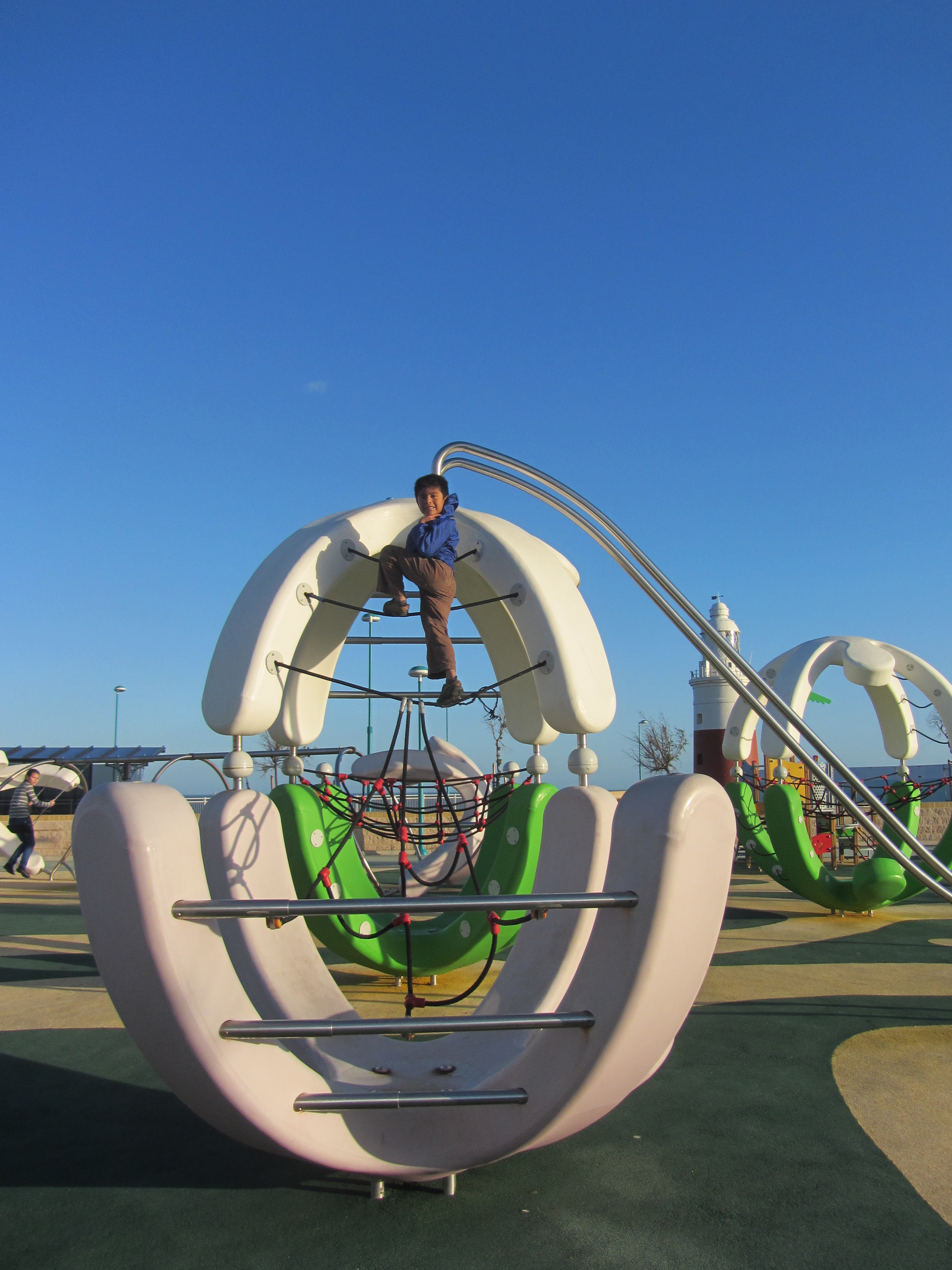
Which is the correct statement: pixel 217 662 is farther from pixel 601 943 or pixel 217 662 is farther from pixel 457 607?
pixel 601 943

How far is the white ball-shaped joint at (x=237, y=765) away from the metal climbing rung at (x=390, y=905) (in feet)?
4.68

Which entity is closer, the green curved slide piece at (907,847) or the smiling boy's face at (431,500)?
the smiling boy's face at (431,500)

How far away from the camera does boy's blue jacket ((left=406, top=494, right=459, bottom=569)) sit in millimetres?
4398

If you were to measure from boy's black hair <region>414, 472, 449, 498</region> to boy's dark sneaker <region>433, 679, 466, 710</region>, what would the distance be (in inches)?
38.8

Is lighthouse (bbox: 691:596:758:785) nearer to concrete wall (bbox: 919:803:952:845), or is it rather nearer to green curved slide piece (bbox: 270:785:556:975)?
concrete wall (bbox: 919:803:952:845)

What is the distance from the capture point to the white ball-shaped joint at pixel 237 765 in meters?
3.80

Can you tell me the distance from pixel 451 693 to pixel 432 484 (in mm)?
1084

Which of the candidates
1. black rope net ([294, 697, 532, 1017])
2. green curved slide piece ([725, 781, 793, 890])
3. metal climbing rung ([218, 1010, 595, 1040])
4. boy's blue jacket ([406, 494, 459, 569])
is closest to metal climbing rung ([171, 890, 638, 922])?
metal climbing rung ([218, 1010, 595, 1040])

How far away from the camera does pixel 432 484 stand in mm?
4273

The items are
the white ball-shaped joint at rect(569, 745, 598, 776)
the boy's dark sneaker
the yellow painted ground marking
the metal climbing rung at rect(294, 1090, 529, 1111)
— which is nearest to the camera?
the metal climbing rung at rect(294, 1090, 529, 1111)

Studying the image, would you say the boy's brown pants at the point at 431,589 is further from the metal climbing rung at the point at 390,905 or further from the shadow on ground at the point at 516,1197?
the shadow on ground at the point at 516,1197

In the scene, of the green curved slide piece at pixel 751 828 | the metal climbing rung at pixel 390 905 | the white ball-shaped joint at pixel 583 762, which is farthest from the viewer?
the green curved slide piece at pixel 751 828

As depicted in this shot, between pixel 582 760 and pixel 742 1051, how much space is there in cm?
195

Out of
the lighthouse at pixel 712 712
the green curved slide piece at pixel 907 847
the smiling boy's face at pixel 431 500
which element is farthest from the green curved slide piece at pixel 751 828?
the lighthouse at pixel 712 712
